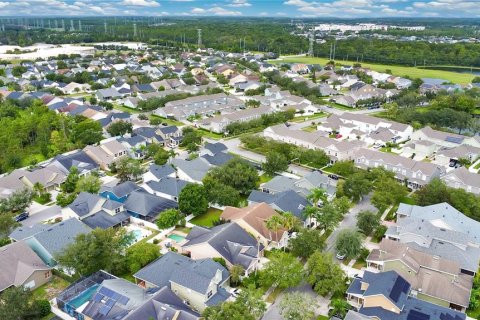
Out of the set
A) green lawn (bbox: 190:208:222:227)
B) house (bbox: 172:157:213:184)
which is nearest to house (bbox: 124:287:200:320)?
green lawn (bbox: 190:208:222:227)

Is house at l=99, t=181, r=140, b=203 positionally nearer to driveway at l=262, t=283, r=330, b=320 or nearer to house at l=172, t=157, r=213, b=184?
house at l=172, t=157, r=213, b=184

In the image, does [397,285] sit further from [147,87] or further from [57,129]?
[147,87]

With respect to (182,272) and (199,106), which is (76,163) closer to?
(182,272)

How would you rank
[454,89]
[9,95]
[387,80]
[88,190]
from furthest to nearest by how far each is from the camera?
[387,80] → [454,89] → [9,95] → [88,190]

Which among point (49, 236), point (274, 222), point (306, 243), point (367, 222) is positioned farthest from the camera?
point (367, 222)

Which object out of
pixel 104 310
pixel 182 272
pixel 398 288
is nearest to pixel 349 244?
pixel 398 288

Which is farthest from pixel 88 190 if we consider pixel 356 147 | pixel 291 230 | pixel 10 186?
pixel 356 147
